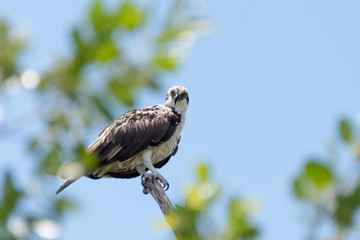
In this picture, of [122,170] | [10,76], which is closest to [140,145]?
[122,170]

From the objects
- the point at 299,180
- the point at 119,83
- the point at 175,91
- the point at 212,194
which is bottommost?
the point at 299,180

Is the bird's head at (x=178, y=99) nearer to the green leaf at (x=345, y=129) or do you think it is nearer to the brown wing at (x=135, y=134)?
the brown wing at (x=135, y=134)

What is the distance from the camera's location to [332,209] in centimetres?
186

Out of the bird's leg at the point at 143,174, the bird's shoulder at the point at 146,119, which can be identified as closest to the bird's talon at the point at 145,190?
the bird's leg at the point at 143,174

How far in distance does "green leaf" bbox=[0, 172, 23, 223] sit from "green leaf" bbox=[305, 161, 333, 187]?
96cm

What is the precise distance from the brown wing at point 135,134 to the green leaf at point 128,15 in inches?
231

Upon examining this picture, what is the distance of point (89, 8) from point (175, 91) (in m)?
7.54

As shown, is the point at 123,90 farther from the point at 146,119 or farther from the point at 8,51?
the point at 146,119

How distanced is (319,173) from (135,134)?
6596 millimetres

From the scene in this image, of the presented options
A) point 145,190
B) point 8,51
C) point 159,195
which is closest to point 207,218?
point 8,51

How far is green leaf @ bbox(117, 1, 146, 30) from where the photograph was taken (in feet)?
6.27

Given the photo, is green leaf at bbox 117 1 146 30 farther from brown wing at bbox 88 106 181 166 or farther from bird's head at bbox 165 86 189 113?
bird's head at bbox 165 86 189 113

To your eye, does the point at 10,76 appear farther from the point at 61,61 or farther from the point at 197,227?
the point at 197,227

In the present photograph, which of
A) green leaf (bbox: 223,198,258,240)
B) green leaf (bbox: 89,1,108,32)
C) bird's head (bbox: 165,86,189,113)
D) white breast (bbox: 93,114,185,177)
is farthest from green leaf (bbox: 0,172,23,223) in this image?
bird's head (bbox: 165,86,189,113)
